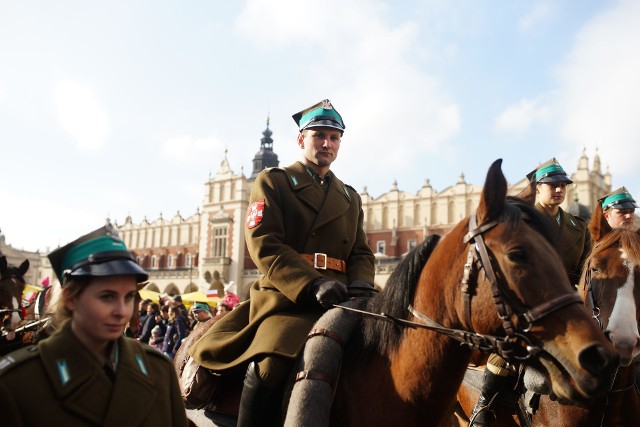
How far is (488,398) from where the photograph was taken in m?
3.47

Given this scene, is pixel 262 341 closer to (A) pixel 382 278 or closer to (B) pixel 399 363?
(B) pixel 399 363

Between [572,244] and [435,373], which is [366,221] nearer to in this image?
[572,244]

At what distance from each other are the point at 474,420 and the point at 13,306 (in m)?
5.24

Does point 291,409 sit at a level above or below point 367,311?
below

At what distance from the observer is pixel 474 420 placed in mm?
3451

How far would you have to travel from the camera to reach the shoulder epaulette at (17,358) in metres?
1.58

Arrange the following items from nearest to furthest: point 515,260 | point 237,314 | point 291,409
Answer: point 515,260
point 291,409
point 237,314

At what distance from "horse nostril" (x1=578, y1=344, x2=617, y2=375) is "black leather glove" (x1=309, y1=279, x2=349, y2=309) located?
1266 millimetres

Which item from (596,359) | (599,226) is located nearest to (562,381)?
(596,359)

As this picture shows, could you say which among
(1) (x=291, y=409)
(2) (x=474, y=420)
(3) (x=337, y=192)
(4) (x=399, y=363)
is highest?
(3) (x=337, y=192)

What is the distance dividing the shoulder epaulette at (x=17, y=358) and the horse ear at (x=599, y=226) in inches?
141

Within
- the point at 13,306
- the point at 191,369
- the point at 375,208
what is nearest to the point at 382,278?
the point at 375,208

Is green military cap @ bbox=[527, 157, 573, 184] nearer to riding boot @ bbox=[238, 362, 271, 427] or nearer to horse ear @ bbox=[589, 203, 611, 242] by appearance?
horse ear @ bbox=[589, 203, 611, 242]

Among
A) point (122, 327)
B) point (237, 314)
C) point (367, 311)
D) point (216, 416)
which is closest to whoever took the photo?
point (122, 327)
